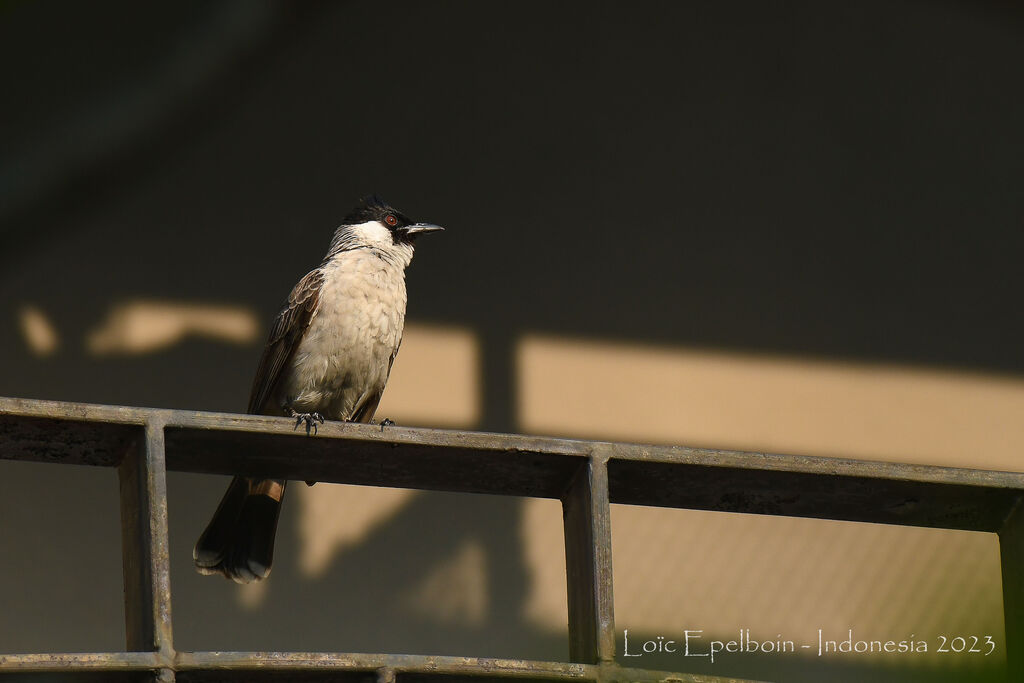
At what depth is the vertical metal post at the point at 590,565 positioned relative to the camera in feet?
8.75

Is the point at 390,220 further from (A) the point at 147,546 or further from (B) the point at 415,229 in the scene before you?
(A) the point at 147,546

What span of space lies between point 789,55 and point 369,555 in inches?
94.5

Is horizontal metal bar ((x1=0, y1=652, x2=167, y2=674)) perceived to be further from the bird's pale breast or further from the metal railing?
the bird's pale breast

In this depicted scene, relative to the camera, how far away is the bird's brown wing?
493 centimetres

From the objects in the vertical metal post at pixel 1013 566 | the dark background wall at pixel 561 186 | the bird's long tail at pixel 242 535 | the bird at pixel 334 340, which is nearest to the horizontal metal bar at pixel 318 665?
the vertical metal post at pixel 1013 566

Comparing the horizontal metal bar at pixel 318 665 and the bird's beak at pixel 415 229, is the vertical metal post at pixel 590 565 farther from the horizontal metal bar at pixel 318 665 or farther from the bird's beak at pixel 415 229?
the bird's beak at pixel 415 229

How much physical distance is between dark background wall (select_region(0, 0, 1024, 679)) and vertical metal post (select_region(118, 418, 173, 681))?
2.79 metres

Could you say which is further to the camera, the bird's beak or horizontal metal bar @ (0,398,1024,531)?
the bird's beak

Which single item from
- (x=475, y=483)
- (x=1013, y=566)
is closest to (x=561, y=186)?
(x=475, y=483)

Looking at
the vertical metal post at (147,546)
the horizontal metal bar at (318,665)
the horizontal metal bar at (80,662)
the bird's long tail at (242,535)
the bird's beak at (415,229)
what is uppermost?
the bird's beak at (415,229)

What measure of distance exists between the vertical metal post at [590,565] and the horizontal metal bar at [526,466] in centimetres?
5

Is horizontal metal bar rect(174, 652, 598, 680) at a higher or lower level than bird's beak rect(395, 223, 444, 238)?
lower

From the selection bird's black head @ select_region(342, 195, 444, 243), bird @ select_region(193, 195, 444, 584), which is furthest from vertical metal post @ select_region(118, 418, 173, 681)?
bird's black head @ select_region(342, 195, 444, 243)

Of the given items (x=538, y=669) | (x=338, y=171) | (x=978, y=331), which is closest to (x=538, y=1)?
(x=338, y=171)
